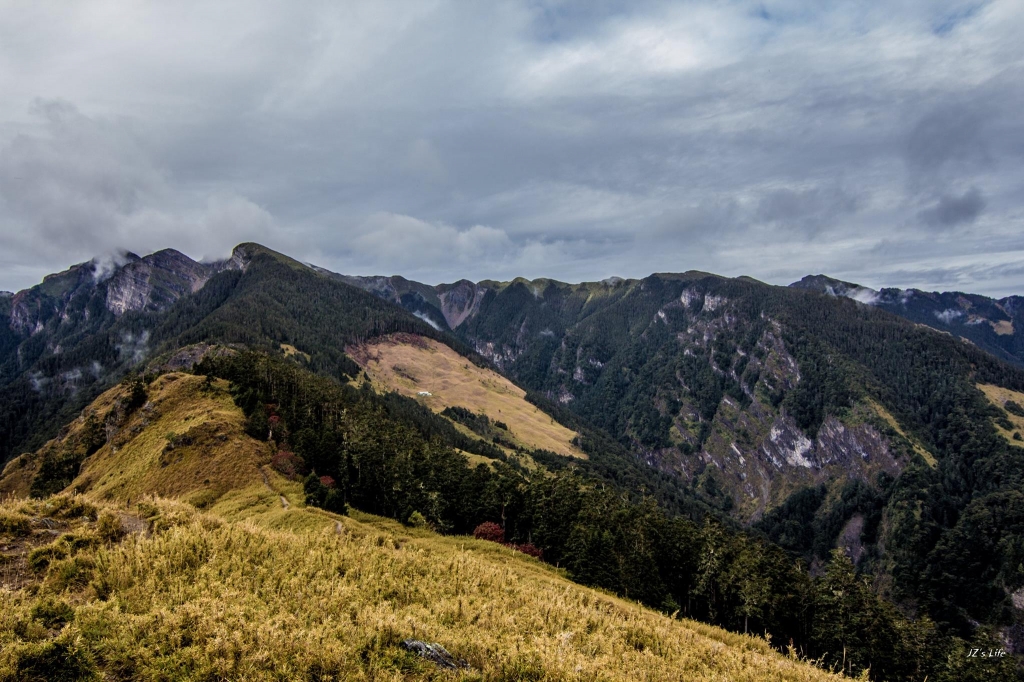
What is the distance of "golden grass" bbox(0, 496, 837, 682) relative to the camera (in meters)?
15.4

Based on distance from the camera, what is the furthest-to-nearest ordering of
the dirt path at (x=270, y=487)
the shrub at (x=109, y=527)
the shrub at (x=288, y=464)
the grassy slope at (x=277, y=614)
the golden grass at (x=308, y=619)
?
the shrub at (x=288, y=464) < the dirt path at (x=270, y=487) < the shrub at (x=109, y=527) < the golden grass at (x=308, y=619) < the grassy slope at (x=277, y=614)

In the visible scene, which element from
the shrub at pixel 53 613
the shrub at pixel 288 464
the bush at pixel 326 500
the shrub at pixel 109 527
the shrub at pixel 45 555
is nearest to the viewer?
the shrub at pixel 53 613

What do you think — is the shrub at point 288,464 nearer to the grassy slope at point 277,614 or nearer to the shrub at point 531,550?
the shrub at point 531,550

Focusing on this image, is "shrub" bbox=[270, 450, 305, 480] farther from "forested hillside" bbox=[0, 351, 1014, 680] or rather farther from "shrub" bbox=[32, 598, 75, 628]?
"shrub" bbox=[32, 598, 75, 628]

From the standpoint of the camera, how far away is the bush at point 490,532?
229ft

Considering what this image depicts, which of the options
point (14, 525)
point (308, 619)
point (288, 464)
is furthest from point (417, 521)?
point (14, 525)

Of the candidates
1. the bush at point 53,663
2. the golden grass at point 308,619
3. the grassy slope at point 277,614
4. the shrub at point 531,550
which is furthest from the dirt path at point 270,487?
the bush at point 53,663

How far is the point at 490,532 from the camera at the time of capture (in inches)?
2771

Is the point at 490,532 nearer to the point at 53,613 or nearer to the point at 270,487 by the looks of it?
the point at 270,487

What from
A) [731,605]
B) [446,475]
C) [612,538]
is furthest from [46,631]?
[731,605]

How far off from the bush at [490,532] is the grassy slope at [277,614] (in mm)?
33690

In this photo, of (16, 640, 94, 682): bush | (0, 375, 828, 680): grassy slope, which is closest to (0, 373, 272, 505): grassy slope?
(0, 375, 828, 680): grassy slope

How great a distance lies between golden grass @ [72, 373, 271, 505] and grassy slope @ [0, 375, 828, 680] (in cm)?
3525

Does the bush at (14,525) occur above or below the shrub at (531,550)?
above
